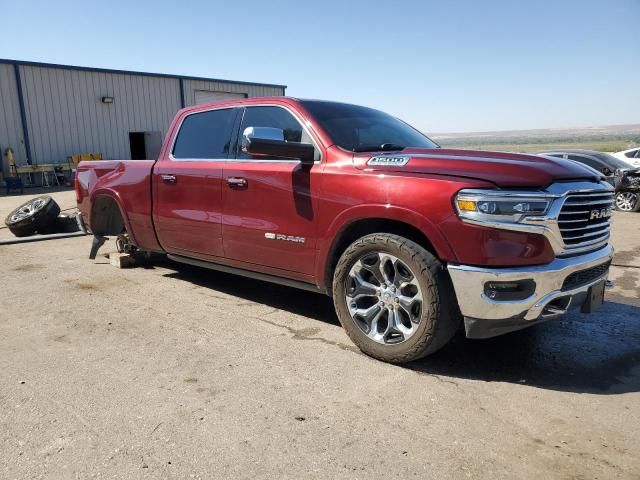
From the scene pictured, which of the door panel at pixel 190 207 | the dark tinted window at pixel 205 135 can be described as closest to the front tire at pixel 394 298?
the door panel at pixel 190 207

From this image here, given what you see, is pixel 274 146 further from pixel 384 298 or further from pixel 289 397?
pixel 289 397

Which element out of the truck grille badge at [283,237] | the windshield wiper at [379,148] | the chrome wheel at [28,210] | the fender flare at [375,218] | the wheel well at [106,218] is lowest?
the chrome wheel at [28,210]

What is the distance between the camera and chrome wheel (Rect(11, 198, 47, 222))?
351 inches

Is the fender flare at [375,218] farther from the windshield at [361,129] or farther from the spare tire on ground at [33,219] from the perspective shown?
the spare tire on ground at [33,219]

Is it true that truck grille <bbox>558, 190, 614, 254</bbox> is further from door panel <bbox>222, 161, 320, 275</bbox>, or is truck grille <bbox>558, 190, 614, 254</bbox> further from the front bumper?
door panel <bbox>222, 161, 320, 275</bbox>

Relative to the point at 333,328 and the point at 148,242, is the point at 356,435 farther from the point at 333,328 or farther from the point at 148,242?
the point at 148,242

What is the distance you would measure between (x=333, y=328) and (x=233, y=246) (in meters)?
1.14

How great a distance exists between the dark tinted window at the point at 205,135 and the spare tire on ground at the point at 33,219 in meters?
4.88

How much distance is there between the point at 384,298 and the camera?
3590mm

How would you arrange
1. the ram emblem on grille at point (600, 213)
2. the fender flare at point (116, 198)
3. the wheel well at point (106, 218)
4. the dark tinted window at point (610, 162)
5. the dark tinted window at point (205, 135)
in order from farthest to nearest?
1. the dark tinted window at point (610, 162)
2. the wheel well at point (106, 218)
3. the fender flare at point (116, 198)
4. the dark tinted window at point (205, 135)
5. the ram emblem on grille at point (600, 213)

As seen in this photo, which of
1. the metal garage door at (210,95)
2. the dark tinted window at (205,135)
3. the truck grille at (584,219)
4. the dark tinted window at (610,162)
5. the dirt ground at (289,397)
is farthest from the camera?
the metal garage door at (210,95)

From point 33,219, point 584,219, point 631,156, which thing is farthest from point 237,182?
point 631,156

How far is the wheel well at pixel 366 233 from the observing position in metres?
3.51

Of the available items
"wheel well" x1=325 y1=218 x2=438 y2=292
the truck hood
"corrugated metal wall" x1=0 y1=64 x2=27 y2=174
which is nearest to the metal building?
"corrugated metal wall" x1=0 y1=64 x2=27 y2=174
